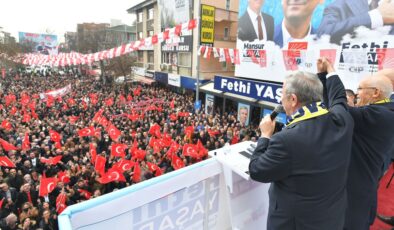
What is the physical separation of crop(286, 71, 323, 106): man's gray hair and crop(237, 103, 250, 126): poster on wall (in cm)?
1495

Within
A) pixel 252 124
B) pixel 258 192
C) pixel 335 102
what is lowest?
pixel 252 124

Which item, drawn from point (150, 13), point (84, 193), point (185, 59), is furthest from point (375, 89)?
point (150, 13)

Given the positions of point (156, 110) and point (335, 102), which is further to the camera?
point (156, 110)

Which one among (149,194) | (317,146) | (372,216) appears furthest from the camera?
(372,216)

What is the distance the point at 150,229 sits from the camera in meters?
1.88

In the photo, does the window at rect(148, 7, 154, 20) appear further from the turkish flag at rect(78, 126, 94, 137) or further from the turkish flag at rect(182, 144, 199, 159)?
the turkish flag at rect(182, 144, 199, 159)

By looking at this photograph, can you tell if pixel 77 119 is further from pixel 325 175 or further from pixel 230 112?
pixel 325 175

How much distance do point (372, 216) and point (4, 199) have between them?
6.90 m

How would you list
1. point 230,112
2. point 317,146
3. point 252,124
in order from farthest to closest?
point 230,112 → point 252,124 → point 317,146

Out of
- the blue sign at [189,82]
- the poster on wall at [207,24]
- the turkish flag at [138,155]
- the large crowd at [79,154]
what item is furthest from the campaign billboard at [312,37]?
the turkish flag at [138,155]

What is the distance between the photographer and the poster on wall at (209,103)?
65.0ft

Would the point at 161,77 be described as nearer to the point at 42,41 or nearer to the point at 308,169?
the point at 308,169

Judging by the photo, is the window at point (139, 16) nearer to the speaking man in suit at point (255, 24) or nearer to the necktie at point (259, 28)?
the speaking man in suit at point (255, 24)

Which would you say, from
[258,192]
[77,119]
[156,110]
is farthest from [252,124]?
[258,192]
